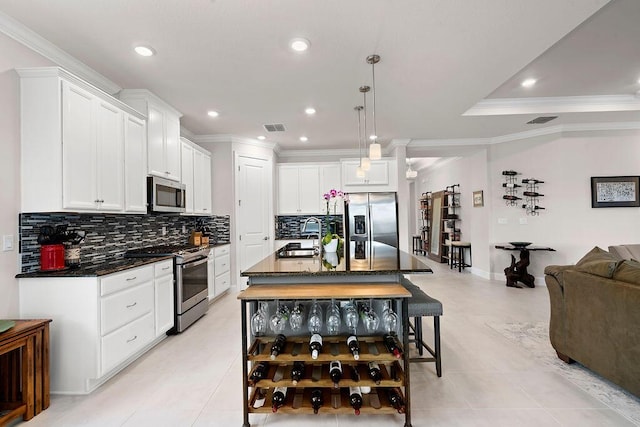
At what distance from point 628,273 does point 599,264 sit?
203 millimetres

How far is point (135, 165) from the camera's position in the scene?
2994 millimetres

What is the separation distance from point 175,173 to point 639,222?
705cm

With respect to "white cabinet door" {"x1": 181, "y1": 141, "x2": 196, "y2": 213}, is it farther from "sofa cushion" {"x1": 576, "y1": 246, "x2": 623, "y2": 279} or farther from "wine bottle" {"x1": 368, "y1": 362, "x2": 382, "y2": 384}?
"sofa cushion" {"x1": 576, "y1": 246, "x2": 623, "y2": 279}

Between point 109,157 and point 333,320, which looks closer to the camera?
point 333,320

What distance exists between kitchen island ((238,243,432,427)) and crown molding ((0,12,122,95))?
2442 millimetres

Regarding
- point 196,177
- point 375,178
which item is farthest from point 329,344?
point 375,178

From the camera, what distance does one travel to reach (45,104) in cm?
220

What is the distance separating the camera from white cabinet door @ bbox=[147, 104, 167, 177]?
326cm

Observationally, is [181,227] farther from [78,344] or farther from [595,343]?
[595,343]

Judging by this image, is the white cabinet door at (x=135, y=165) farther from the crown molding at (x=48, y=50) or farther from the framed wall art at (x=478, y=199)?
the framed wall art at (x=478, y=199)

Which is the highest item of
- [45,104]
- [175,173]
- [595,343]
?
[45,104]

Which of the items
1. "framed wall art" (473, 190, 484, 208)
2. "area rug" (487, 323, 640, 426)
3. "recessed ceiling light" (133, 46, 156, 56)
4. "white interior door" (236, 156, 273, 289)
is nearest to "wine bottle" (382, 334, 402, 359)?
"area rug" (487, 323, 640, 426)

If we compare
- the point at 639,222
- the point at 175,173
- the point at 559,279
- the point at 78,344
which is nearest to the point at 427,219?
the point at 639,222

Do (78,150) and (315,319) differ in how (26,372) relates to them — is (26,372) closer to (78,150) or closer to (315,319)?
(78,150)
